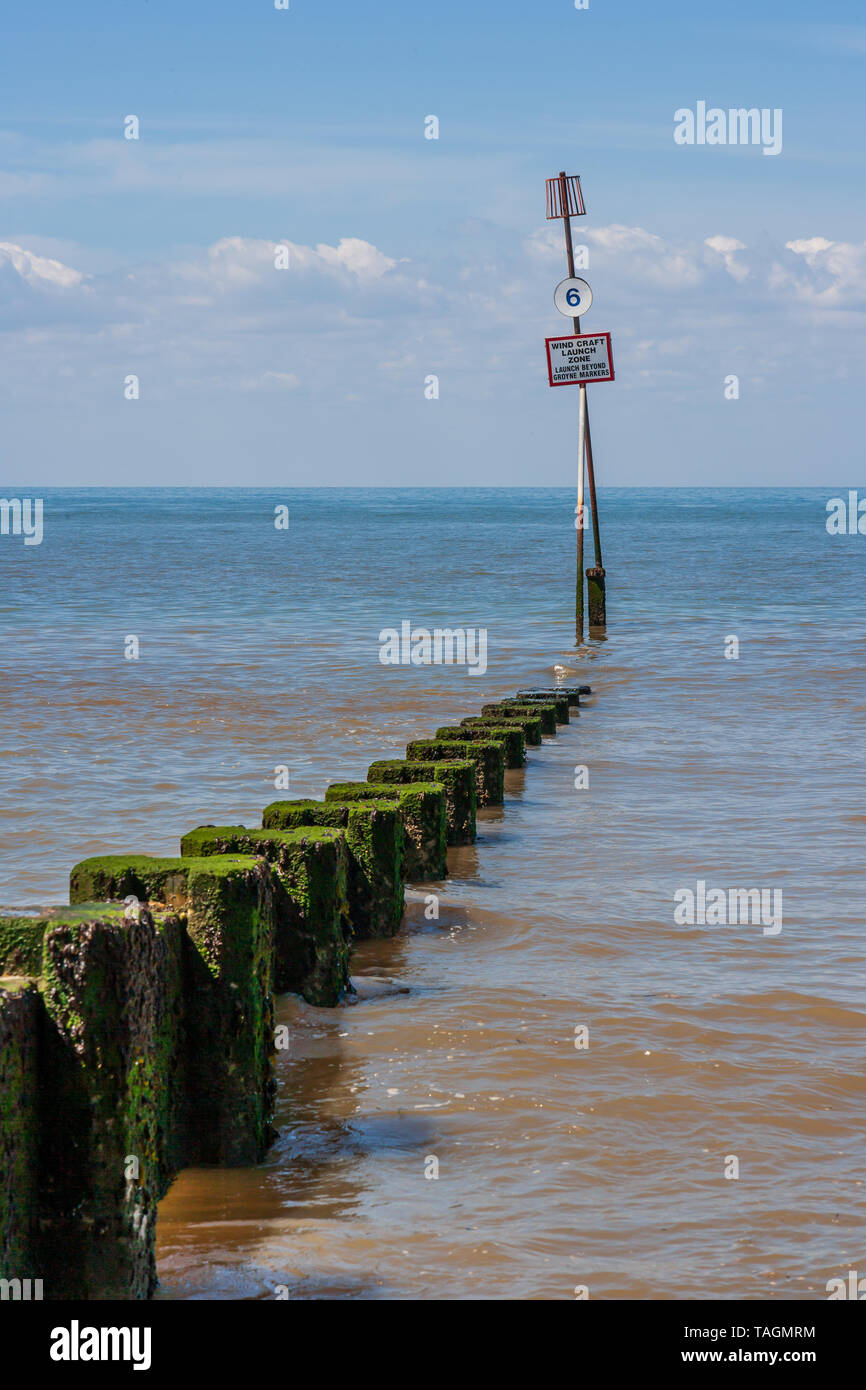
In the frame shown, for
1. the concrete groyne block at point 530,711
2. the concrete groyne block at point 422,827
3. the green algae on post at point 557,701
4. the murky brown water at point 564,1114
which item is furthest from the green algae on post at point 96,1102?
the green algae on post at point 557,701

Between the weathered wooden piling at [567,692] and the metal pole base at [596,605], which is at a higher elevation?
the metal pole base at [596,605]

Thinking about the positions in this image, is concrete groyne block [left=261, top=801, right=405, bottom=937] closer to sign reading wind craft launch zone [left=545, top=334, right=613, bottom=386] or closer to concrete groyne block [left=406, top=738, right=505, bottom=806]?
concrete groyne block [left=406, top=738, right=505, bottom=806]

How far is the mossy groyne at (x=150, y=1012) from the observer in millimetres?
3381

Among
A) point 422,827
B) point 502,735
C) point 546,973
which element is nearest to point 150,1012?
point 546,973

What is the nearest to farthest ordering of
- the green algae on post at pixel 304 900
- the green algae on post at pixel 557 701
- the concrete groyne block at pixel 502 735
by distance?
the green algae on post at pixel 304 900 → the concrete groyne block at pixel 502 735 → the green algae on post at pixel 557 701

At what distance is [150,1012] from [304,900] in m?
2.32

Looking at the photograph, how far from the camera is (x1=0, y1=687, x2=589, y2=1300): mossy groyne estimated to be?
338 centimetres

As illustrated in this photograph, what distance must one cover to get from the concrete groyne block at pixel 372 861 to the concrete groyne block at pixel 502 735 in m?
3.61

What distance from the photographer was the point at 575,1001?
6355mm

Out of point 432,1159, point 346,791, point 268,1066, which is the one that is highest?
point 346,791

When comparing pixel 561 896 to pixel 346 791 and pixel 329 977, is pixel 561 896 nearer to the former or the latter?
pixel 346 791

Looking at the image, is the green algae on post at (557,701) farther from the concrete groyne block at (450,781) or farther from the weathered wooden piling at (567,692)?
the concrete groyne block at (450,781)

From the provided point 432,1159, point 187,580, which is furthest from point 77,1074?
point 187,580

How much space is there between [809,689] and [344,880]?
1261cm
